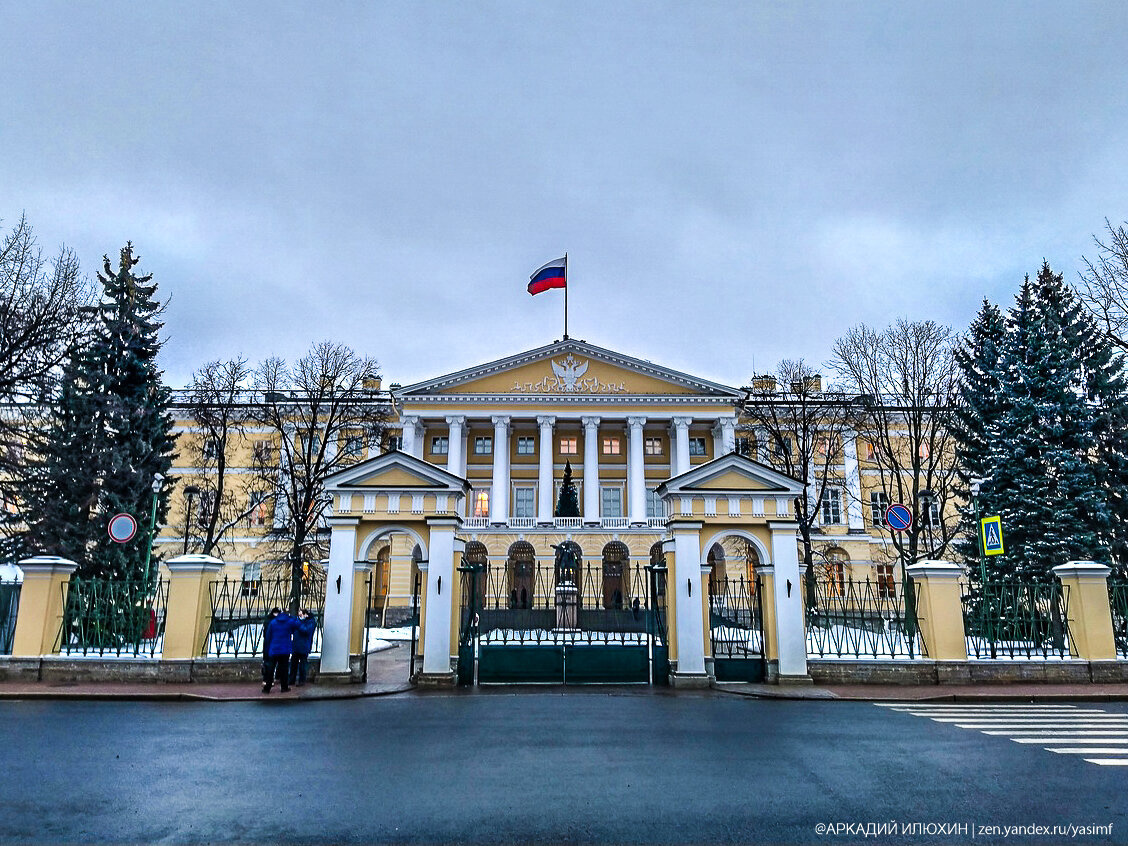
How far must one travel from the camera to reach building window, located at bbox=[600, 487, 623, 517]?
51625 millimetres

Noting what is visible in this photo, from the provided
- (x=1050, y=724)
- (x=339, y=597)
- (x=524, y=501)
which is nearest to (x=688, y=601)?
(x=1050, y=724)

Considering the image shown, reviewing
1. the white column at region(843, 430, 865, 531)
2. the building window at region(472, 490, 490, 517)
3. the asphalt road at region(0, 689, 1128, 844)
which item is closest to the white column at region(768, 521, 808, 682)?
the asphalt road at region(0, 689, 1128, 844)

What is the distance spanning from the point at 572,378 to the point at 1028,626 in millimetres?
37247

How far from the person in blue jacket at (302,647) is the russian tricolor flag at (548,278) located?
92.4 feet

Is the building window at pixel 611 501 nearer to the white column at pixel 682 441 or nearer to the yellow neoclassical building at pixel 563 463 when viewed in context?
the yellow neoclassical building at pixel 563 463

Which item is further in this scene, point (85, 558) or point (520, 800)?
point (85, 558)

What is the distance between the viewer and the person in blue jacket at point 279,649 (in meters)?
13.3

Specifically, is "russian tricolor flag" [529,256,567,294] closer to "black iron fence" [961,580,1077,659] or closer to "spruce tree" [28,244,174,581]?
"spruce tree" [28,244,174,581]

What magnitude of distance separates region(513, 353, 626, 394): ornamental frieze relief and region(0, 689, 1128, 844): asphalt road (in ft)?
132

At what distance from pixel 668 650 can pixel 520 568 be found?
31.8m

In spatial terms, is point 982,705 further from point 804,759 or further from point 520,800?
point 520,800

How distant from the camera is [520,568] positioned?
Result: 45938 mm

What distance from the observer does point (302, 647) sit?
1398cm

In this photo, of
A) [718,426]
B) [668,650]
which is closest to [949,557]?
[718,426]
